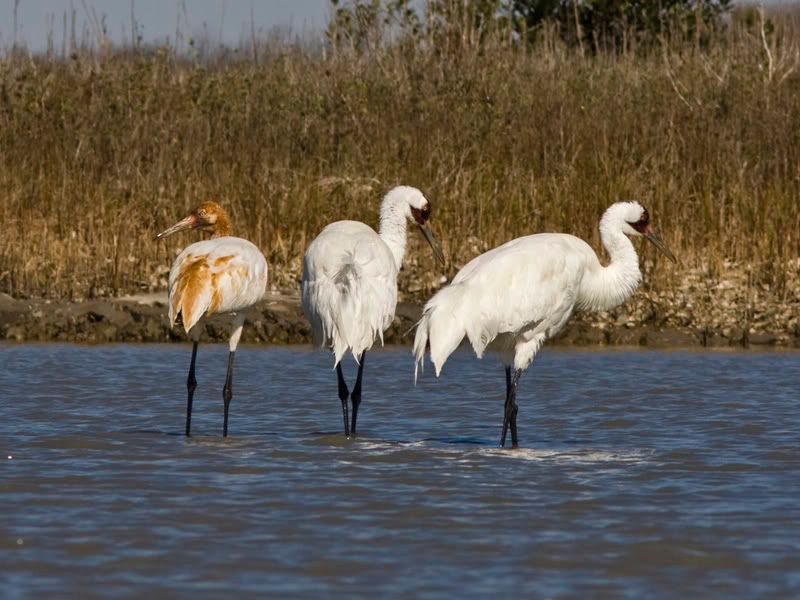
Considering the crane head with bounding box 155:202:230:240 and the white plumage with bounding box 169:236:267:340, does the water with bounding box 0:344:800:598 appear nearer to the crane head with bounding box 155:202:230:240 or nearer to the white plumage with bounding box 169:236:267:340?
the white plumage with bounding box 169:236:267:340

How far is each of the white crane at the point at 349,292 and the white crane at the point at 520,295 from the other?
35cm

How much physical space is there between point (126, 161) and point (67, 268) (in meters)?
1.74

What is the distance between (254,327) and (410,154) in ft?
8.49

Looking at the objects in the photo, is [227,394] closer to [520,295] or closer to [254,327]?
[520,295]

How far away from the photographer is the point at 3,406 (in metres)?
8.82

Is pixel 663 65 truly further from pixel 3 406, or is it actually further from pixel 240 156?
pixel 3 406

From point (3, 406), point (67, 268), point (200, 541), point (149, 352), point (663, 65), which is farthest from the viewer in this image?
point (663, 65)

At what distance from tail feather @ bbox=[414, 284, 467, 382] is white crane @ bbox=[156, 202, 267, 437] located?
1.14 m

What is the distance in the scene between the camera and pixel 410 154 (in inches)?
546

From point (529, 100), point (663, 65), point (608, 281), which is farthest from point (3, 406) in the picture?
point (663, 65)

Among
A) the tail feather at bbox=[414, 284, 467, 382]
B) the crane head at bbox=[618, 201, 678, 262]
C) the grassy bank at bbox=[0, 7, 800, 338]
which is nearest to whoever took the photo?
the tail feather at bbox=[414, 284, 467, 382]

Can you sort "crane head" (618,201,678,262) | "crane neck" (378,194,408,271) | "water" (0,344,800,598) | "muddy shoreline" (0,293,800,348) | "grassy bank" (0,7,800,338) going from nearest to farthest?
"water" (0,344,800,598) < "crane head" (618,201,678,262) < "crane neck" (378,194,408,271) < "muddy shoreline" (0,293,800,348) < "grassy bank" (0,7,800,338)

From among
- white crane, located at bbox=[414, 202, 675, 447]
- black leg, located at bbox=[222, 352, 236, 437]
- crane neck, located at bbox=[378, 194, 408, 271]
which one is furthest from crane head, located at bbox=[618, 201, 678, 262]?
black leg, located at bbox=[222, 352, 236, 437]

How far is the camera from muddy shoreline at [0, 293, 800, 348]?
11.8 metres
